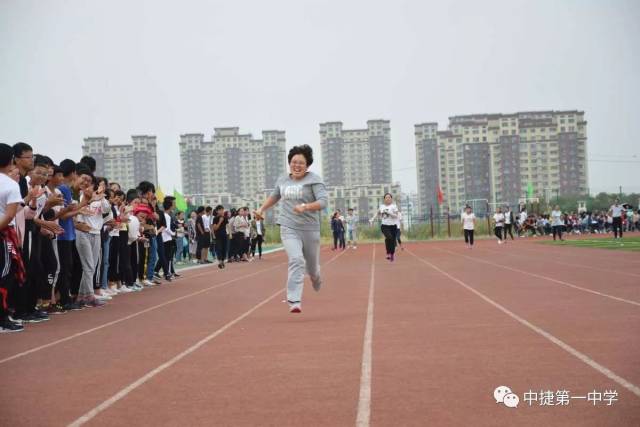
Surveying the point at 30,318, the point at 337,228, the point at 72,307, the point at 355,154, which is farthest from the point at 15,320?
the point at 355,154

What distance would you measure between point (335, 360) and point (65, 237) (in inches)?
233

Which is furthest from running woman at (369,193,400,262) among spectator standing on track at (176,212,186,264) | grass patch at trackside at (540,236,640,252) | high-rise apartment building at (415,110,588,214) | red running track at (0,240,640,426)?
high-rise apartment building at (415,110,588,214)

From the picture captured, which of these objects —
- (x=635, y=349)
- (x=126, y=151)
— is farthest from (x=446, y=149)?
(x=635, y=349)

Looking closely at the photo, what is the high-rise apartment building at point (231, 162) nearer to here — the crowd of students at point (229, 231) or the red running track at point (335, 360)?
the crowd of students at point (229, 231)

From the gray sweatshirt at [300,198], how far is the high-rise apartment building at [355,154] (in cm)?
12627

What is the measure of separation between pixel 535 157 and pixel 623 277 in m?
110

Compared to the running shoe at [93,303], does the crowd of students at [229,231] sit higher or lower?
higher

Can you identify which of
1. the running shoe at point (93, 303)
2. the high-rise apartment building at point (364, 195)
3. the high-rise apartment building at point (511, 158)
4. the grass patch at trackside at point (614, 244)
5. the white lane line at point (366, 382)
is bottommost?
the grass patch at trackside at point (614, 244)

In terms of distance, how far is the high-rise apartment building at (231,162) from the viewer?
443ft

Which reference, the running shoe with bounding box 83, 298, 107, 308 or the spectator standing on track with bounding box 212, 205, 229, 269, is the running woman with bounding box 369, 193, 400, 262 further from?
the running shoe with bounding box 83, 298, 107, 308

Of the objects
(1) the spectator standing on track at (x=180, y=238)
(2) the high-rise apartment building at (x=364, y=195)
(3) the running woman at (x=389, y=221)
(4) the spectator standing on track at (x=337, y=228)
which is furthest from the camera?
(2) the high-rise apartment building at (x=364, y=195)

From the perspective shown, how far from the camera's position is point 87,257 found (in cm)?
1179

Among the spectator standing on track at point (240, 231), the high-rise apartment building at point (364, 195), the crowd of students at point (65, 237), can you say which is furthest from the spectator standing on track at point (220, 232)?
the high-rise apartment building at point (364, 195)

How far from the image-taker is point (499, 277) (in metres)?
15.0
